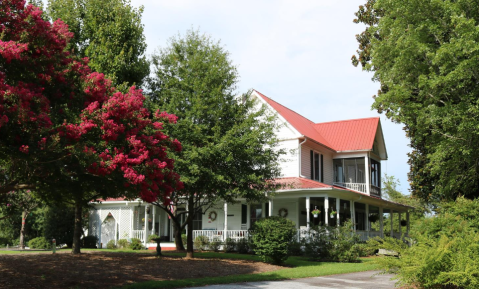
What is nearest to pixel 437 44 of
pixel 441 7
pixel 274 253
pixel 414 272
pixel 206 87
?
pixel 441 7

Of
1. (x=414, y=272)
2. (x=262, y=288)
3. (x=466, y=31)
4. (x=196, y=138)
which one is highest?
(x=466, y=31)

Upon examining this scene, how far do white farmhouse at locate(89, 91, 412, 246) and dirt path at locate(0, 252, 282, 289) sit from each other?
8917 mm

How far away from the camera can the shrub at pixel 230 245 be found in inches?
937

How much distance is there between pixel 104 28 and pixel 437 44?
1444cm

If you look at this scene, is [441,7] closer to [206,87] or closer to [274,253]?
[206,87]

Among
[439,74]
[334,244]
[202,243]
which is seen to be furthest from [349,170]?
[439,74]

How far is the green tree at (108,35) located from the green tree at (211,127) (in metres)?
1.30

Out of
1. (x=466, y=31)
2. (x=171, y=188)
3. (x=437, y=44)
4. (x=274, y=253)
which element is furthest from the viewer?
(x=437, y=44)

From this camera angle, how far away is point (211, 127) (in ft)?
58.7

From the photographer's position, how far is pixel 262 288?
11.2 m

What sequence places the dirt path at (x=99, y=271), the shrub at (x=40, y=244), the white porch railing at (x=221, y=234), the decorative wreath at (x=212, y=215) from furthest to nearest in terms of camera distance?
the decorative wreath at (x=212, y=215) < the shrub at (x=40, y=244) < the white porch railing at (x=221, y=234) < the dirt path at (x=99, y=271)

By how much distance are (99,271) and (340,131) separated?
21741mm

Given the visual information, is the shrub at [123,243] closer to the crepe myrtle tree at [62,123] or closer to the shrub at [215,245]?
the shrub at [215,245]

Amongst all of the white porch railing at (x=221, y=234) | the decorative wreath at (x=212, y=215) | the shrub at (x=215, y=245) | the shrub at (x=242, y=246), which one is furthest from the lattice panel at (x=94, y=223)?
the shrub at (x=242, y=246)
